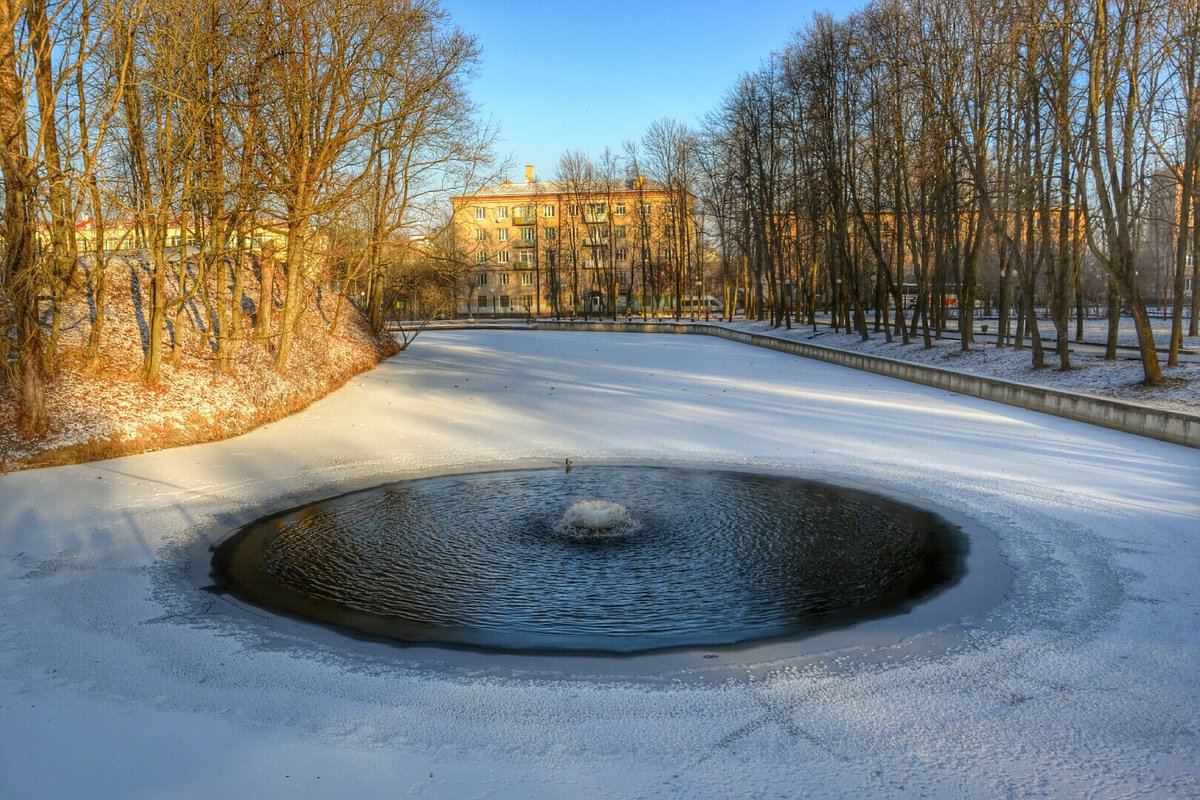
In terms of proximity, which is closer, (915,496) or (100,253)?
(915,496)

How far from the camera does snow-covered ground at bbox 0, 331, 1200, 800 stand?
4.05 meters

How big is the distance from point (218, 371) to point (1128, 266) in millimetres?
18420

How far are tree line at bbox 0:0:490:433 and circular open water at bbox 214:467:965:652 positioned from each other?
6.47m

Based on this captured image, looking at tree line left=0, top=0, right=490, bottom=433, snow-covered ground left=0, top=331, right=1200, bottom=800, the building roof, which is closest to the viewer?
snow-covered ground left=0, top=331, right=1200, bottom=800

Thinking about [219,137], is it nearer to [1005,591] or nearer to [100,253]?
[100,253]

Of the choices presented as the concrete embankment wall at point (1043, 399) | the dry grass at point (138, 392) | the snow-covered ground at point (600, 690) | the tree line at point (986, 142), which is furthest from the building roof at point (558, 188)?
the snow-covered ground at point (600, 690)

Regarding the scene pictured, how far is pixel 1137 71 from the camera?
16.5 metres

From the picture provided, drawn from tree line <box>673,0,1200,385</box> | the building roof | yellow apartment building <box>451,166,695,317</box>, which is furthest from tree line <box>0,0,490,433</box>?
yellow apartment building <box>451,166,695,317</box>

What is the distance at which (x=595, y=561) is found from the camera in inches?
309

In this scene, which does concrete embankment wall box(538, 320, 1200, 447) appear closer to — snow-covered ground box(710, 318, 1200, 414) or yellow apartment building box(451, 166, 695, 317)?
snow-covered ground box(710, 318, 1200, 414)

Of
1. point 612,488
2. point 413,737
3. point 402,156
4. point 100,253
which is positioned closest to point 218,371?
point 100,253

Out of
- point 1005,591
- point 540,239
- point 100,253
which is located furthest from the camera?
point 540,239

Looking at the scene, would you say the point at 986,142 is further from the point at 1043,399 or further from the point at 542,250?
the point at 542,250

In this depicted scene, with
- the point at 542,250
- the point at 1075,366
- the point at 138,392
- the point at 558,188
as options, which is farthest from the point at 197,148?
the point at 542,250
